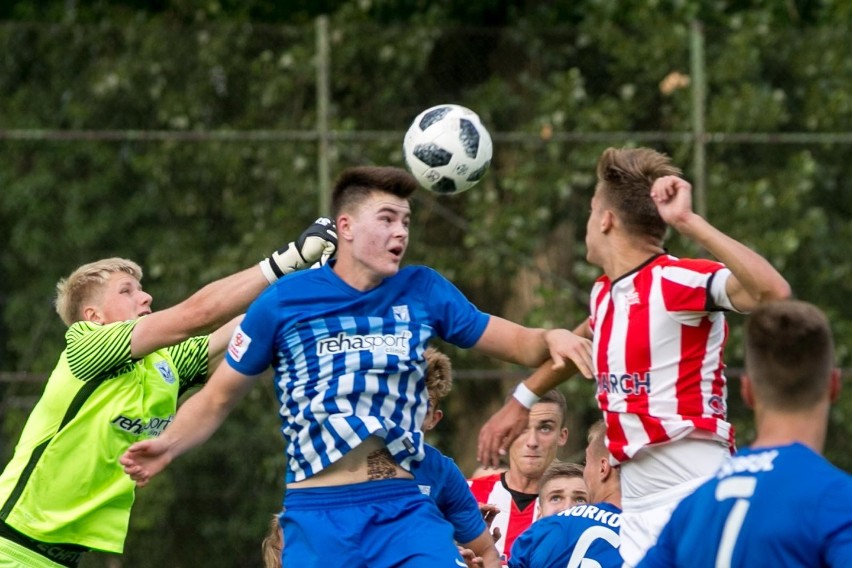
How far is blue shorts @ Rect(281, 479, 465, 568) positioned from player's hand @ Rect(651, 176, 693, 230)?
125cm

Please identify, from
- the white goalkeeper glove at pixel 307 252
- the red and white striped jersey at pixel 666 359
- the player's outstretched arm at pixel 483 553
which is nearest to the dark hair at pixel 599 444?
the player's outstretched arm at pixel 483 553

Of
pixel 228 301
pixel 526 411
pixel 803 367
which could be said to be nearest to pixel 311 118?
pixel 228 301

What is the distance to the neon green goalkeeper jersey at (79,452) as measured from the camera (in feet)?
20.4

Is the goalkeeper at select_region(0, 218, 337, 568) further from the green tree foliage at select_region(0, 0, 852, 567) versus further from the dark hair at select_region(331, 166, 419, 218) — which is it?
the green tree foliage at select_region(0, 0, 852, 567)

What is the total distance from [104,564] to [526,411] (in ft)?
23.7

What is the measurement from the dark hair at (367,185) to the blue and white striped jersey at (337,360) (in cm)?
26

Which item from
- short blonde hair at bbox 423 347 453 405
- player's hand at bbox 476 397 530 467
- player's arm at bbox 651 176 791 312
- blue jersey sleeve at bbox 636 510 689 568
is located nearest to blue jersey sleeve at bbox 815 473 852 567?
blue jersey sleeve at bbox 636 510 689 568

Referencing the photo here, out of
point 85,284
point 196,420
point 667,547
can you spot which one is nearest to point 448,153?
point 196,420

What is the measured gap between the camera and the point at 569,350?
4.98 m

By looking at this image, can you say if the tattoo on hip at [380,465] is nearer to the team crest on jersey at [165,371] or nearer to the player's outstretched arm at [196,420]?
the player's outstretched arm at [196,420]

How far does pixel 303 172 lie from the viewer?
38.3 ft

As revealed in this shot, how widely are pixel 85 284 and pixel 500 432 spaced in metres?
2.35

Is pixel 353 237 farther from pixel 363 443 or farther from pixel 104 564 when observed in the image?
pixel 104 564

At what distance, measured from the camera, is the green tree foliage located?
1164 cm
